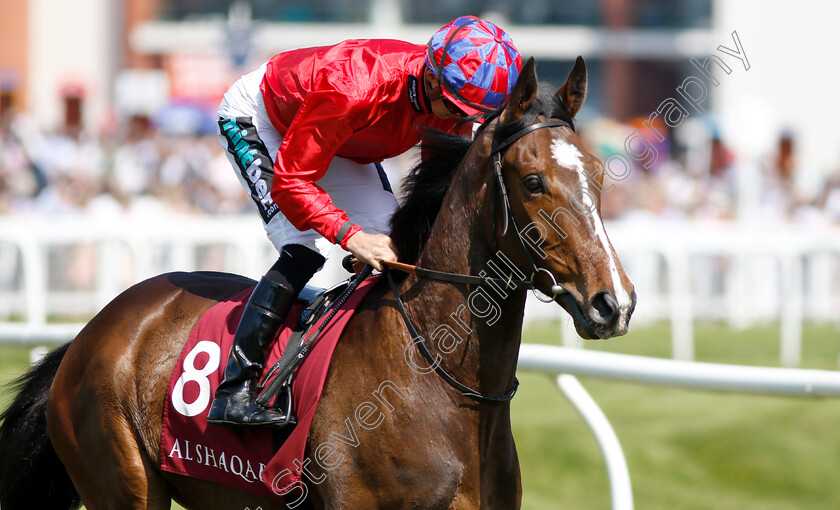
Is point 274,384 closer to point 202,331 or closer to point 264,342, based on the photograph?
point 264,342

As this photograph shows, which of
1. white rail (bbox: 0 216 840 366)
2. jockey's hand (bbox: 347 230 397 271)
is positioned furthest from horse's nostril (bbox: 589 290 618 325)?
white rail (bbox: 0 216 840 366)

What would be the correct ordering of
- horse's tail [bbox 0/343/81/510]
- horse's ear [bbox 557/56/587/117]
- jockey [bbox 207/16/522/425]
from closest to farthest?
horse's ear [bbox 557/56/587/117] → jockey [bbox 207/16/522/425] → horse's tail [bbox 0/343/81/510]

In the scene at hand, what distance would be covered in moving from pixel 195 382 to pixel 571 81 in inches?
57.8

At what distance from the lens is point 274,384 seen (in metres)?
3.03

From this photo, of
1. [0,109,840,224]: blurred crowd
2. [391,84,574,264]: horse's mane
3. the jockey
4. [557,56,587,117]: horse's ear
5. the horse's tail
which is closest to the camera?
[557,56,587,117]: horse's ear

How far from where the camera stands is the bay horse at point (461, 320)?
2.71 m

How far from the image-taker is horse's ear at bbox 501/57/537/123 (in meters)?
2.77

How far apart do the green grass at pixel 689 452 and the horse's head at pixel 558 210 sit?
2.42 metres

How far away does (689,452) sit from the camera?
570 cm

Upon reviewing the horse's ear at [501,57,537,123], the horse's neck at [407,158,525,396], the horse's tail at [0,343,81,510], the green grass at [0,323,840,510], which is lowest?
the green grass at [0,323,840,510]

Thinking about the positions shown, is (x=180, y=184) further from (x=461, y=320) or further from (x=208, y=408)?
(x=461, y=320)

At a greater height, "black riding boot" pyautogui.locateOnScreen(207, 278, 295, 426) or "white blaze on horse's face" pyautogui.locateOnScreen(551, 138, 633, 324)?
"white blaze on horse's face" pyautogui.locateOnScreen(551, 138, 633, 324)

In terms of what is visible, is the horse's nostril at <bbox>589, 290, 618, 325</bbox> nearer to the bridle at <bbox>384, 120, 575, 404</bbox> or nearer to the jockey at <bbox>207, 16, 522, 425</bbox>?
the bridle at <bbox>384, 120, 575, 404</bbox>

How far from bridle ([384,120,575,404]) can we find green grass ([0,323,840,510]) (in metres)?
2.36
